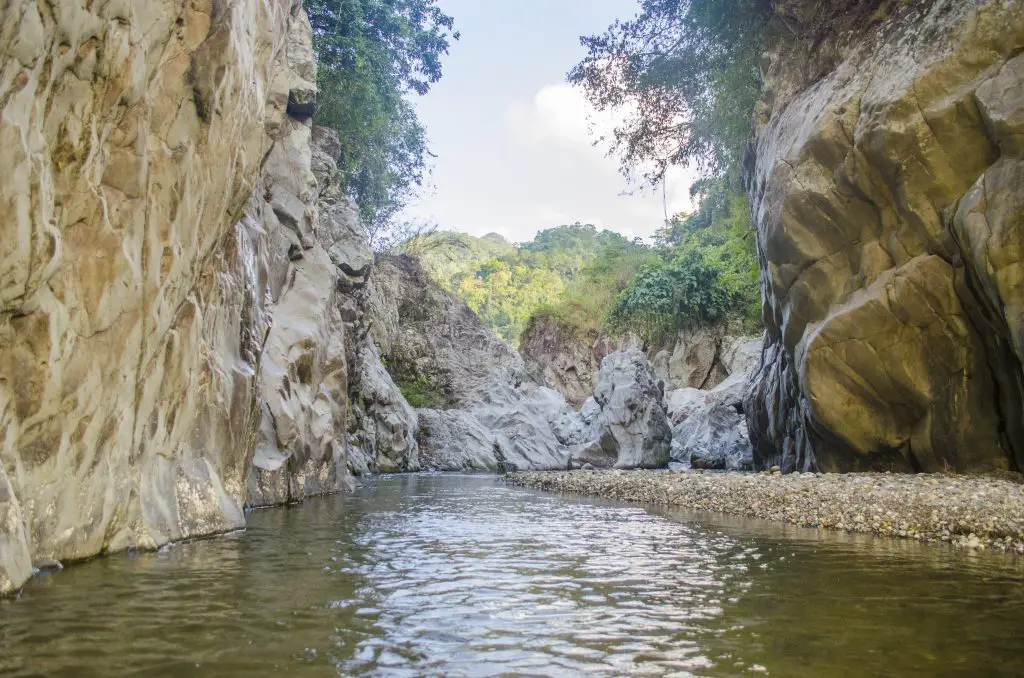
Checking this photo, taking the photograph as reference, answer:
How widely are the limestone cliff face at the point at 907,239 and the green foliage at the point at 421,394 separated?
57.5 feet

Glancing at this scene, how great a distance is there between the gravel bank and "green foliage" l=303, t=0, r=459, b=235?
14.0 metres

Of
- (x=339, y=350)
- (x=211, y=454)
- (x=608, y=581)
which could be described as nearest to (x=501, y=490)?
(x=339, y=350)

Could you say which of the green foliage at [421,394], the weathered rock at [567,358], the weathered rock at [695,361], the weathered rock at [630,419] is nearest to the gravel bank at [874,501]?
the weathered rock at [630,419]

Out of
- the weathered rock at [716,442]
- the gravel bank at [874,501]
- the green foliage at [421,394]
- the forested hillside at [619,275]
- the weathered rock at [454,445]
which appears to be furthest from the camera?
the forested hillside at [619,275]

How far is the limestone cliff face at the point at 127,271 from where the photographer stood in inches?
175

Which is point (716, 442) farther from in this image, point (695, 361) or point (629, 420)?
point (695, 361)

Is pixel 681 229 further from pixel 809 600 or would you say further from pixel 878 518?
pixel 809 600

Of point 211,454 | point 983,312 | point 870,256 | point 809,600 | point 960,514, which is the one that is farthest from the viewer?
point 870,256

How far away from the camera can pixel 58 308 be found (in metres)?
4.89

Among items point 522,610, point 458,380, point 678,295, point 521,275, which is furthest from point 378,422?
point 521,275

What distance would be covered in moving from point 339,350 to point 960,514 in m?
11.1

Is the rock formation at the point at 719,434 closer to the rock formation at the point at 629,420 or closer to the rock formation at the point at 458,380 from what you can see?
the rock formation at the point at 629,420

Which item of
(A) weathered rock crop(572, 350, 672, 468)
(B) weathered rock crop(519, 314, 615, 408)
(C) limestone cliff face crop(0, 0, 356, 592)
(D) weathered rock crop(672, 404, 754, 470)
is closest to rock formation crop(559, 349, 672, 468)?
(A) weathered rock crop(572, 350, 672, 468)

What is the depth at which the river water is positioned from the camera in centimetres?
344
